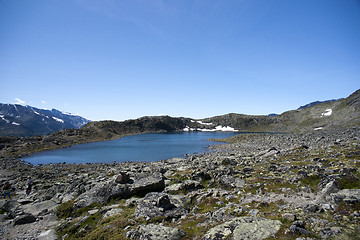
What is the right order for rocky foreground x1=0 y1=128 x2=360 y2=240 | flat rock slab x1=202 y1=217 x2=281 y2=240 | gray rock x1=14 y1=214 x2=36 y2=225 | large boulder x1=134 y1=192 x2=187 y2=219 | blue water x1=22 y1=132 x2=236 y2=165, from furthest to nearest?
blue water x1=22 y1=132 x2=236 y2=165 < gray rock x1=14 y1=214 x2=36 y2=225 < large boulder x1=134 y1=192 x2=187 y2=219 < rocky foreground x1=0 y1=128 x2=360 y2=240 < flat rock slab x1=202 y1=217 x2=281 y2=240

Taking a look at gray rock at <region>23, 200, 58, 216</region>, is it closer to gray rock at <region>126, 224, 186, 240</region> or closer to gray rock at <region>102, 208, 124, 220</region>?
gray rock at <region>102, 208, 124, 220</region>

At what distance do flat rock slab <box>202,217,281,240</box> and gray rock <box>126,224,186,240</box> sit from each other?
179 cm

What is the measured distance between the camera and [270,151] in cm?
3375

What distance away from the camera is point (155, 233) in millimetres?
9938

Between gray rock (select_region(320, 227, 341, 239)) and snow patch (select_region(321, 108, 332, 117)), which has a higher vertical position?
snow patch (select_region(321, 108, 332, 117))

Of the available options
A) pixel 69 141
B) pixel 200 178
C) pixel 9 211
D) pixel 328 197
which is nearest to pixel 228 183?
pixel 200 178

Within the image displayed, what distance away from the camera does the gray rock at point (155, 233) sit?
966 centimetres

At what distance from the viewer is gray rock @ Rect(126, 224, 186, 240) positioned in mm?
9660

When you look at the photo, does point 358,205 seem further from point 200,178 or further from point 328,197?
point 200,178

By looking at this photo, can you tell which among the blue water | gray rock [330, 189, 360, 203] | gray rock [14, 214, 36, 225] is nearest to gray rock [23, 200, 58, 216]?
gray rock [14, 214, 36, 225]

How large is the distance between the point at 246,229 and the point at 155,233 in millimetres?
5165

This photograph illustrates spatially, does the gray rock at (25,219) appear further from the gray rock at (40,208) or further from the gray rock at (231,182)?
the gray rock at (231,182)

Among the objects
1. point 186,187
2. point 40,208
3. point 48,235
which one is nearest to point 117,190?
point 48,235

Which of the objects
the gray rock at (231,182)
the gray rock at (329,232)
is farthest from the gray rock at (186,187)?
the gray rock at (329,232)
